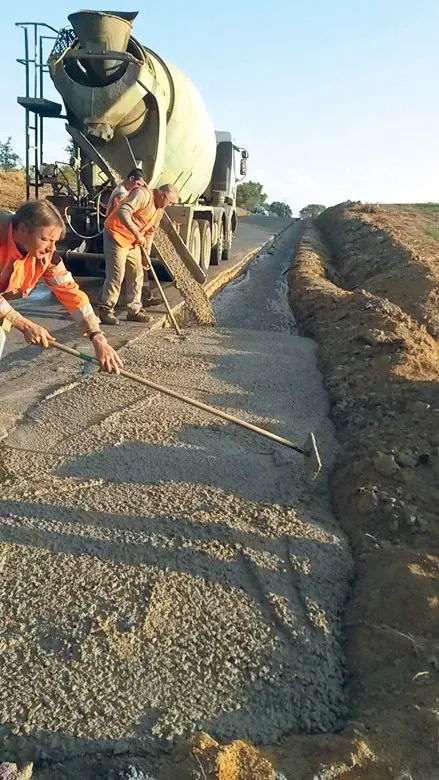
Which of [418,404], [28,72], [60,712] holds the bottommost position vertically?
[60,712]

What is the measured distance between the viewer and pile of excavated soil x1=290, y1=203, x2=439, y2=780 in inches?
91.4

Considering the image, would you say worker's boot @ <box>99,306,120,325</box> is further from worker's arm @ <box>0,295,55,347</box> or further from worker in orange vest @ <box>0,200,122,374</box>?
worker's arm @ <box>0,295,55,347</box>

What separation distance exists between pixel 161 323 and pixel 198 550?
509 cm

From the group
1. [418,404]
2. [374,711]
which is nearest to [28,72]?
[418,404]

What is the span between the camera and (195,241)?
1129 cm

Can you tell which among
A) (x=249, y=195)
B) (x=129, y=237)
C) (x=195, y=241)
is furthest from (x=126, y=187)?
(x=249, y=195)

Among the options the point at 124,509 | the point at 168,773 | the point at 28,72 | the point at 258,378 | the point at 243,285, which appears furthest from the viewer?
the point at 243,285

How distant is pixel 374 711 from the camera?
2414mm

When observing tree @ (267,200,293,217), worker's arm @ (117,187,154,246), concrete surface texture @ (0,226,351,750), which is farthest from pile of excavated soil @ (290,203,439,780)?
tree @ (267,200,293,217)

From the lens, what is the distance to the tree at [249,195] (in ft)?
183

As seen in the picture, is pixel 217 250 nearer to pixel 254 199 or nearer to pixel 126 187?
pixel 126 187

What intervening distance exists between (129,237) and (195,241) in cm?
393

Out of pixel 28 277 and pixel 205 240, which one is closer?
pixel 28 277

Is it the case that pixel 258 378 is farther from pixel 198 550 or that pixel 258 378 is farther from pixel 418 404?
pixel 198 550
